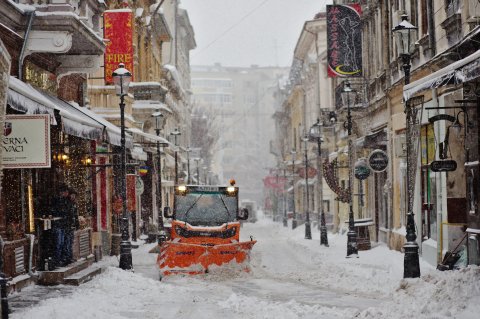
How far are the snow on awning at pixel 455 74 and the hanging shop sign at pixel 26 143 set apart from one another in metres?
6.29

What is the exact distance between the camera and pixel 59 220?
18.3m

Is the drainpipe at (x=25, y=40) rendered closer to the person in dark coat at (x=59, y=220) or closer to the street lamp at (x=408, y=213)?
the person in dark coat at (x=59, y=220)

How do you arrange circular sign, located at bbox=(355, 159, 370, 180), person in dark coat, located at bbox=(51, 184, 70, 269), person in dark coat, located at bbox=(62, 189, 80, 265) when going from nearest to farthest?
person in dark coat, located at bbox=(51, 184, 70, 269)
person in dark coat, located at bbox=(62, 189, 80, 265)
circular sign, located at bbox=(355, 159, 370, 180)

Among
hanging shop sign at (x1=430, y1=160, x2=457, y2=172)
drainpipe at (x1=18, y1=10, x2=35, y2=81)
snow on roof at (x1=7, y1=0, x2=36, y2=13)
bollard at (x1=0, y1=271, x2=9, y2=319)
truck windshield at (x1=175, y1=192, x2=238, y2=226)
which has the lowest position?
bollard at (x1=0, y1=271, x2=9, y2=319)

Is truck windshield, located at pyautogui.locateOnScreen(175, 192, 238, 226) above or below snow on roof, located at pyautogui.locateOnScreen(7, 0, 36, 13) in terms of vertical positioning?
below

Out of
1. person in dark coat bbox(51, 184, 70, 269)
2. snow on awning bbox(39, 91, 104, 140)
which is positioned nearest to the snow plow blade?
person in dark coat bbox(51, 184, 70, 269)

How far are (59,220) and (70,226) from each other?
53cm

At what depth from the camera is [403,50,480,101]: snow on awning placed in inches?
488

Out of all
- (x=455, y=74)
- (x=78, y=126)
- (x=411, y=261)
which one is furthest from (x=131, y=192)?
(x=455, y=74)

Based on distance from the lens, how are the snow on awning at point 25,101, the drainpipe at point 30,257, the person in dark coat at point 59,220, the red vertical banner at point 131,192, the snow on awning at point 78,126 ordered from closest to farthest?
the snow on awning at point 25,101 → the snow on awning at point 78,126 → the drainpipe at point 30,257 → the person in dark coat at point 59,220 → the red vertical banner at point 131,192

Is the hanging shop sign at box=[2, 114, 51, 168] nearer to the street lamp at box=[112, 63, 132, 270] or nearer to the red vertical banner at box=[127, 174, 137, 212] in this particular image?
the street lamp at box=[112, 63, 132, 270]

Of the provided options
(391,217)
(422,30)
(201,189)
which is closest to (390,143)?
(391,217)

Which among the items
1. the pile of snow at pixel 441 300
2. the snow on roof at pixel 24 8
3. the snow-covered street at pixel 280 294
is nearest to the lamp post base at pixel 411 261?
the snow-covered street at pixel 280 294

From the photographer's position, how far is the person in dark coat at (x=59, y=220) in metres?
18.2
